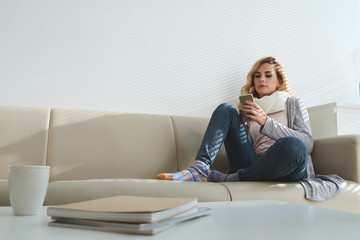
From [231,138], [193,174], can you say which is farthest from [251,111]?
[193,174]

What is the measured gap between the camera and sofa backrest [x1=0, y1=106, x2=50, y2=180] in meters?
1.54

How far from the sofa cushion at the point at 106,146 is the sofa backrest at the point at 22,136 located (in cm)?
5

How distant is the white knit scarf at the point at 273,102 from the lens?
184 centimetres

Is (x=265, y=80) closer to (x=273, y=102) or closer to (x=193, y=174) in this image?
(x=273, y=102)

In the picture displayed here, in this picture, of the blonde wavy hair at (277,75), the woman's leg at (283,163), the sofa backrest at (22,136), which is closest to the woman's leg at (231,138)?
the woman's leg at (283,163)

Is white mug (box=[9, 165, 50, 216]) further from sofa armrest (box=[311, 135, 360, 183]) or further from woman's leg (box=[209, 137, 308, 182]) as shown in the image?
sofa armrest (box=[311, 135, 360, 183])

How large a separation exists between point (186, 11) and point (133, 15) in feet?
1.30

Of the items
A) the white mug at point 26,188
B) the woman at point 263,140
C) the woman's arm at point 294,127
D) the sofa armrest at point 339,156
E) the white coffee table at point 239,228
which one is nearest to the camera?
the white coffee table at point 239,228

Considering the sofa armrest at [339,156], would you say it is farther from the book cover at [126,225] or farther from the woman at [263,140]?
the book cover at [126,225]

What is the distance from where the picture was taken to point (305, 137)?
66.1 inches

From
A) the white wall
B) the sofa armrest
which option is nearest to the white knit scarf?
the sofa armrest

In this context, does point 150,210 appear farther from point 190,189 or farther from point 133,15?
point 133,15

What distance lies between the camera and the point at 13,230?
1.43 feet

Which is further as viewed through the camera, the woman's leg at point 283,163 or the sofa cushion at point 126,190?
the woman's leg at point 283,163
